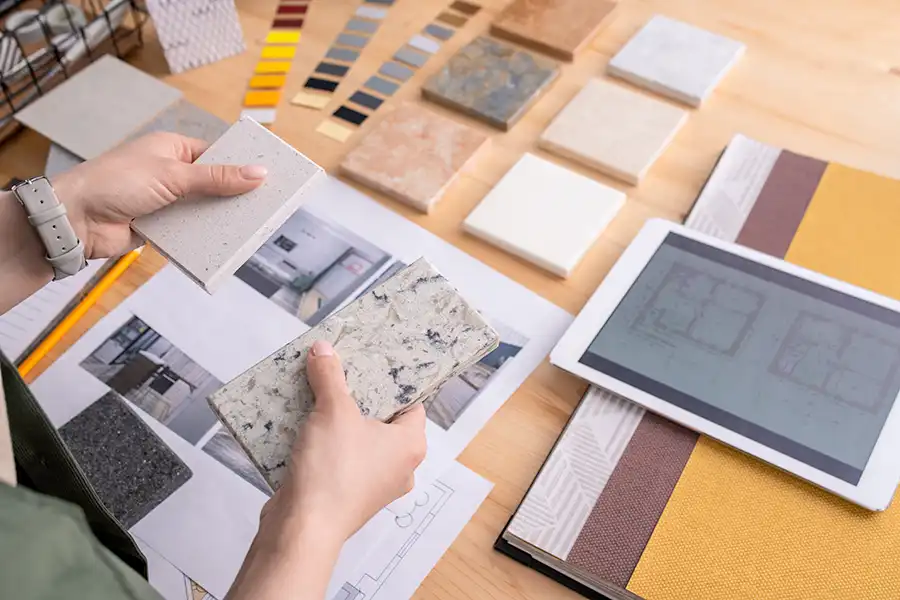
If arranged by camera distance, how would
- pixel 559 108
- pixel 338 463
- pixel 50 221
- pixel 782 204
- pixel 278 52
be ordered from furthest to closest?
pixel 278 52 < pixel 559 108 < pixel 782 204 < pixel 50 221 < pixel 338 463

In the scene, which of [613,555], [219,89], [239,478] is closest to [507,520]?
[613,555]

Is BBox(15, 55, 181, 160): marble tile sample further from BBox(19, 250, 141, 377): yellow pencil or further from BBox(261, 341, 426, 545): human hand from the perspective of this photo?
BBox(261, 341, 426, 545): human hand

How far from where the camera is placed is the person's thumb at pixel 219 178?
2.33ft

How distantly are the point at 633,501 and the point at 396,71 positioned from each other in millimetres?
665

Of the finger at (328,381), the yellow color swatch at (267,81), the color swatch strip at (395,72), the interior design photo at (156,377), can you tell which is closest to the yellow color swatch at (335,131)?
the color swatch strip at (395,72)

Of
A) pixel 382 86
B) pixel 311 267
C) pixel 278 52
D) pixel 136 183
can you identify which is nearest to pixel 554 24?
pixel 382 86

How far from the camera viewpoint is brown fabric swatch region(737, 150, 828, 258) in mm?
815

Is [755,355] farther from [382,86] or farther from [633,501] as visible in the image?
[382,86]

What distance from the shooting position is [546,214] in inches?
34.1

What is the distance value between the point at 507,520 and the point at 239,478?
250mm

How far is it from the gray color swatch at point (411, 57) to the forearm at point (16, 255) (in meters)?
0.54

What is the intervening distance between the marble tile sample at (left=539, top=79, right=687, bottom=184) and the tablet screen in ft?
0.50

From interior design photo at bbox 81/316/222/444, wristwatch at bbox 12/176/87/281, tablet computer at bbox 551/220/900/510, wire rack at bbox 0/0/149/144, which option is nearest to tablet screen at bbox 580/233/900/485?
tablet computer at bbox 551/220/900/510

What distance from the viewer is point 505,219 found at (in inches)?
34.1
